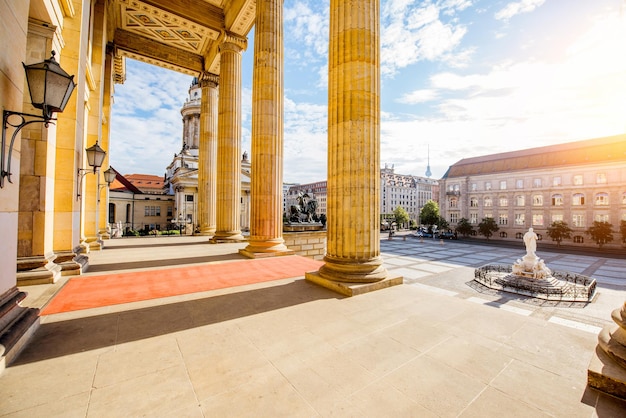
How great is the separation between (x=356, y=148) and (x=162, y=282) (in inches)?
262

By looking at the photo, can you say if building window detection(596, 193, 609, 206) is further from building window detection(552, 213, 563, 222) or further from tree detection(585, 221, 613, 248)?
building window detection(552, 213, 563, 222)

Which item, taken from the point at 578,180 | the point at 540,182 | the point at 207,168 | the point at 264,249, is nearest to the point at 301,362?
the point at 264,249

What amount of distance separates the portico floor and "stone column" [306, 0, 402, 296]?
1224mm

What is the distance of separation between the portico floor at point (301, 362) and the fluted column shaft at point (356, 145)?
138 cm

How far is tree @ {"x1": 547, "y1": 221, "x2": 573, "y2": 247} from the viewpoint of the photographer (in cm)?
4981

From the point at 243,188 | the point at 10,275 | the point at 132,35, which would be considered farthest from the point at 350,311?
the point at 243,188

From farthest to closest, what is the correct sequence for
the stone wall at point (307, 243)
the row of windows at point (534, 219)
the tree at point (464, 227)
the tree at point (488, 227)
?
the tree at point (464, 227)
the tree at point (488, 227)
the row of windows at point (534, 219)
the stone wall at point (307, 243)

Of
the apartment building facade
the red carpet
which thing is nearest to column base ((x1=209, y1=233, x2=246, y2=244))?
the red carpet

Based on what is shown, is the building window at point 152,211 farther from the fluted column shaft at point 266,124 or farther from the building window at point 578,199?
the building window at point 578,199

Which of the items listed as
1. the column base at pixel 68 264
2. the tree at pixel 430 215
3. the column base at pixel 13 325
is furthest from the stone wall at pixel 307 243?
the tree at pixel 430 215

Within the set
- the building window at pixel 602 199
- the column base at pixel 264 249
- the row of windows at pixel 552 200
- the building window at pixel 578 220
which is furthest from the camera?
the building window at pixel 578 220

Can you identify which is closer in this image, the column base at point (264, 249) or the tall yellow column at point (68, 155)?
the tall yellow column at point (68, 155)

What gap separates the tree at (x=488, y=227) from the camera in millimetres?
58781

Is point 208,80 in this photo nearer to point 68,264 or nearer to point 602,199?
point 68,264
